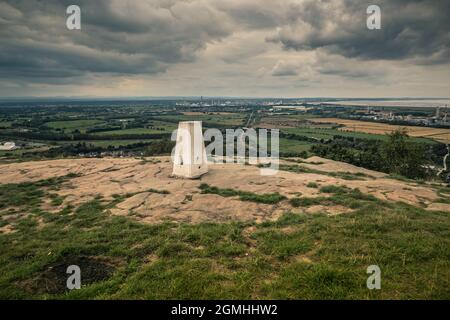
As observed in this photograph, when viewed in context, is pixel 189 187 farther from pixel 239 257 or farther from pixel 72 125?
pixel 72 125

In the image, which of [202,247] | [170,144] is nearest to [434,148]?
[170,144]

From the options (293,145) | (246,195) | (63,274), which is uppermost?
(246,195)

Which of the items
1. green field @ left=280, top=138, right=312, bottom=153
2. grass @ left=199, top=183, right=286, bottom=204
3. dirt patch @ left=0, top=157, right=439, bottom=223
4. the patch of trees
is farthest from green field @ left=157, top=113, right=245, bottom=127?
grass @ left=199, top=183, right=286, bottom=204

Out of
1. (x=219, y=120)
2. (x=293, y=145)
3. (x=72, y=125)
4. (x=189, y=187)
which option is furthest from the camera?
(x=72, y=125)

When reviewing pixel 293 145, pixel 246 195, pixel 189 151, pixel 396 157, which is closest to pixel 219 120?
pixel 293 145

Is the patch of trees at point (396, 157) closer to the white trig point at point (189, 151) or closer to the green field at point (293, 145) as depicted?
the white trig point at point (189, 151)
